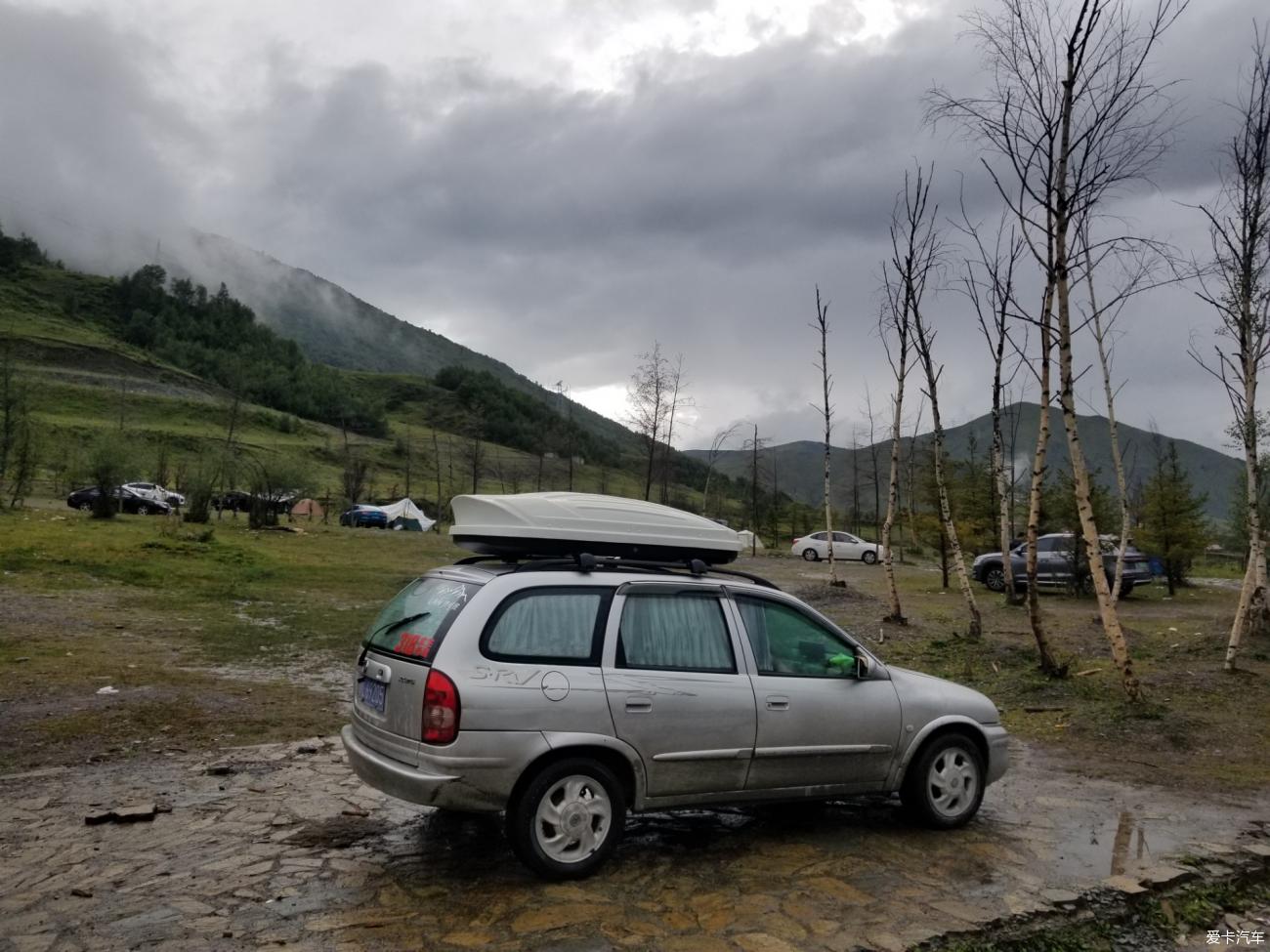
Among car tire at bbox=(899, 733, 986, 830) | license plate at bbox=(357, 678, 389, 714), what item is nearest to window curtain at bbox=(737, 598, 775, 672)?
car tire at bbox=(899, 733, 986, 830)

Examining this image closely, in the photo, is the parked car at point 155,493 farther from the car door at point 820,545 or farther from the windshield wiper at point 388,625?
→ the windshield wiper at point 388,625

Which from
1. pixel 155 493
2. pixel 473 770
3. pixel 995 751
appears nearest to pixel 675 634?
pixel 473 770

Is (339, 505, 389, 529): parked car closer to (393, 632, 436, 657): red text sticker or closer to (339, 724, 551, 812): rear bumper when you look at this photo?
(393, 632, 436, 657): red text sticker

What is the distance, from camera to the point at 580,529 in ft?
17.9

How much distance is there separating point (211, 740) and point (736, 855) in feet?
15.9

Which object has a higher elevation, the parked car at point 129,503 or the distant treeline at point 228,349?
the distant treeline at point 228,349

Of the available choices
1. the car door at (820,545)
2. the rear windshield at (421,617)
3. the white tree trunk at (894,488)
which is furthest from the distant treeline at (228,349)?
the rear windshield at (421,617)

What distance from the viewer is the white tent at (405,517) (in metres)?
53.1

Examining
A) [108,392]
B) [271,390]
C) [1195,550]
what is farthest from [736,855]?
[271,390]

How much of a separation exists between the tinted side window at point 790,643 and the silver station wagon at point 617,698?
0.04 ft

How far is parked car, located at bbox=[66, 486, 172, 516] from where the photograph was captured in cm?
3819

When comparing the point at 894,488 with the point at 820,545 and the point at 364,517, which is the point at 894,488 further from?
the point at 364,517

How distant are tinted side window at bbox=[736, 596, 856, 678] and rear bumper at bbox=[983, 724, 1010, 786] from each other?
3.77 ft

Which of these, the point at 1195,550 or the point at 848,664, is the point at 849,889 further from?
the point at 1195,550
